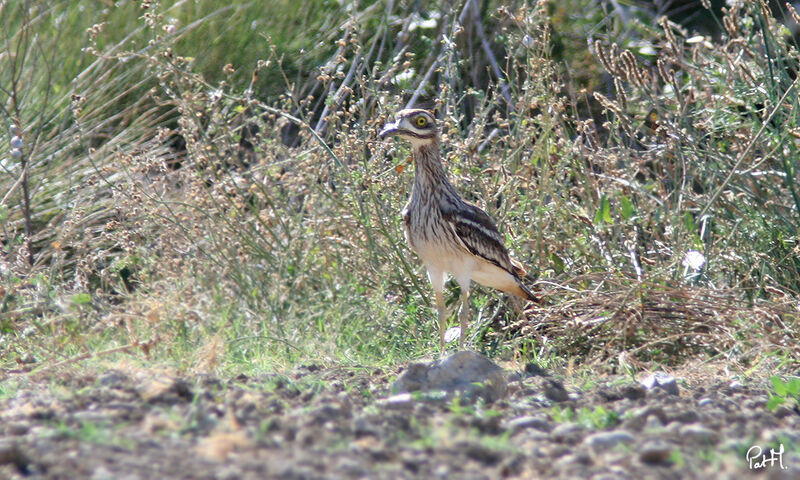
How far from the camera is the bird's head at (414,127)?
5465mm

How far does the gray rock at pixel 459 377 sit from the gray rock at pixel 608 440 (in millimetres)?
851

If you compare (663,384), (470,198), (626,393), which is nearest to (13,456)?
(626,393)

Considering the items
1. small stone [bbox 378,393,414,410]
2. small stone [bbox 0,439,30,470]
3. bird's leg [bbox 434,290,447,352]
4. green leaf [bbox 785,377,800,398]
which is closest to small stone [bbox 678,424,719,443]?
small stone [bbox 378,393,414,410]

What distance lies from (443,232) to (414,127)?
0.60 metres

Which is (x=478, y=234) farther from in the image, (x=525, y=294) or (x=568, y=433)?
(x=568, y=433)

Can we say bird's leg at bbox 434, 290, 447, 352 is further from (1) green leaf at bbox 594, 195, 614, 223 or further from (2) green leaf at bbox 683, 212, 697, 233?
(2) green leaf at bbox 683, 212, 697, 233

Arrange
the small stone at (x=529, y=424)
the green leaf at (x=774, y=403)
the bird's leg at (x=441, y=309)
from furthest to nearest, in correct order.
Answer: the bird's leg at (x=441, y=309)
the green leaf at (x=774, y=403)
the small stone at (x=529, y=424)

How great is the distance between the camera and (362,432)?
2.99 metres

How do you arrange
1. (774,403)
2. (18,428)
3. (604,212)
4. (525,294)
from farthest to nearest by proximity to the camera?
(525,294), (604,212), (774,403), (18,428)

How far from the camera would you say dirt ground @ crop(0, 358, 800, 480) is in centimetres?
266

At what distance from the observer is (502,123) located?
6.02m

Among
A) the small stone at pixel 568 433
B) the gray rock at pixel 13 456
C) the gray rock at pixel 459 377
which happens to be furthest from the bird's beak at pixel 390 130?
the gray rock at pixel 13 456

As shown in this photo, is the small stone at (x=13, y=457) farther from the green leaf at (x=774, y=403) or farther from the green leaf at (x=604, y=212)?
the green leaf at (x=604, y=212)

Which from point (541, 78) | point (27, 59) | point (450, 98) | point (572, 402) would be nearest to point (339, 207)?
point (450, 98)
